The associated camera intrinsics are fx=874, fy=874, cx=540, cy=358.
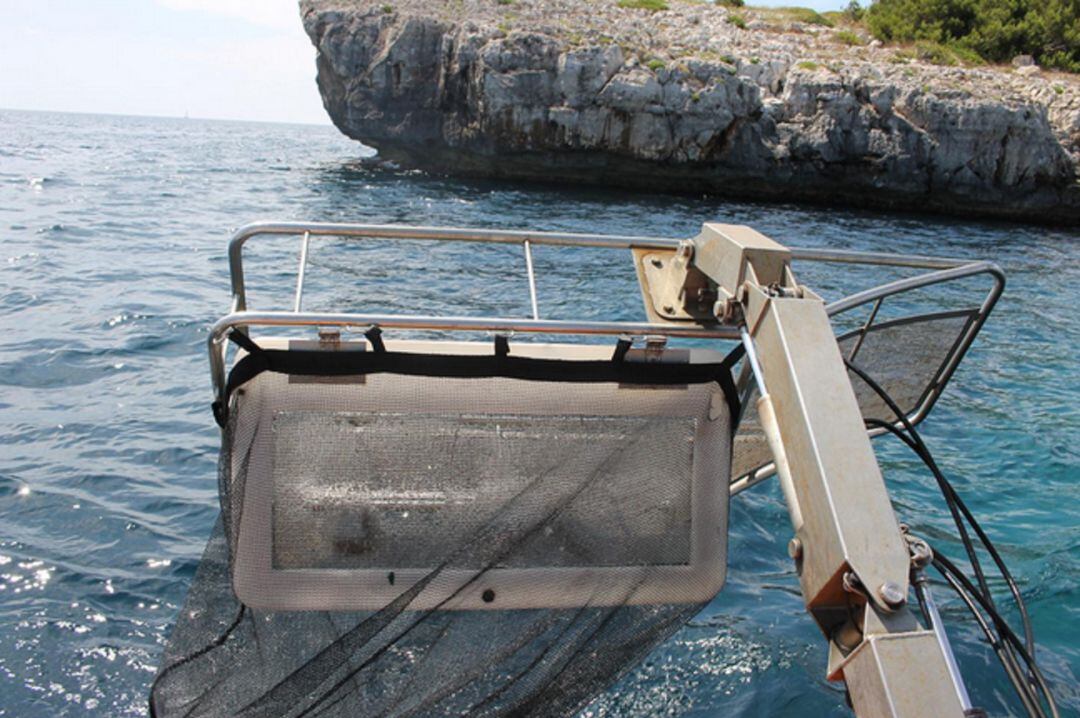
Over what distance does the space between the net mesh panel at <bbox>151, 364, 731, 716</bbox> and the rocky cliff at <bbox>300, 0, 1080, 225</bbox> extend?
1129 inches

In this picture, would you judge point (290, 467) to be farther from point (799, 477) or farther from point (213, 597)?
point (799, 477)

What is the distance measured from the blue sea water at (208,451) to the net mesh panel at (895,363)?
125cm

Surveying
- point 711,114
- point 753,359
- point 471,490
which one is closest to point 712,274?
point 753,359

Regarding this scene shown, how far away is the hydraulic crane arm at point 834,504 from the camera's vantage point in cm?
211

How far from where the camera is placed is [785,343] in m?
2.76

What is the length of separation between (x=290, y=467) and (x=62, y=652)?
2542 millimetres

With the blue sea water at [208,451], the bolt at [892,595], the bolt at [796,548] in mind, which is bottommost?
the blue sea water at [208,451]

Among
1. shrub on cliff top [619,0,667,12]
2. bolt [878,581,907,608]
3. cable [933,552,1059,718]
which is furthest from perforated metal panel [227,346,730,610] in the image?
shrub on cliff top [619,0,667,12]

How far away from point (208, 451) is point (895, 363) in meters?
5.95

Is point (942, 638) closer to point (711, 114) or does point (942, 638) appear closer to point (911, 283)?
point (911, 283)

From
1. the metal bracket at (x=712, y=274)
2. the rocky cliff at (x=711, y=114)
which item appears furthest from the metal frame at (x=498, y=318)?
the rocky cliff at (x=711, y=114)

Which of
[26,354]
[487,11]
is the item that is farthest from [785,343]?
[487,11]

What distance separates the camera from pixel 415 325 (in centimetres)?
323

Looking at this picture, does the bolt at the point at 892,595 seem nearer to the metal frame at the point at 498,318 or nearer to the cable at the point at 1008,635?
the cable at the point at 1008,635
